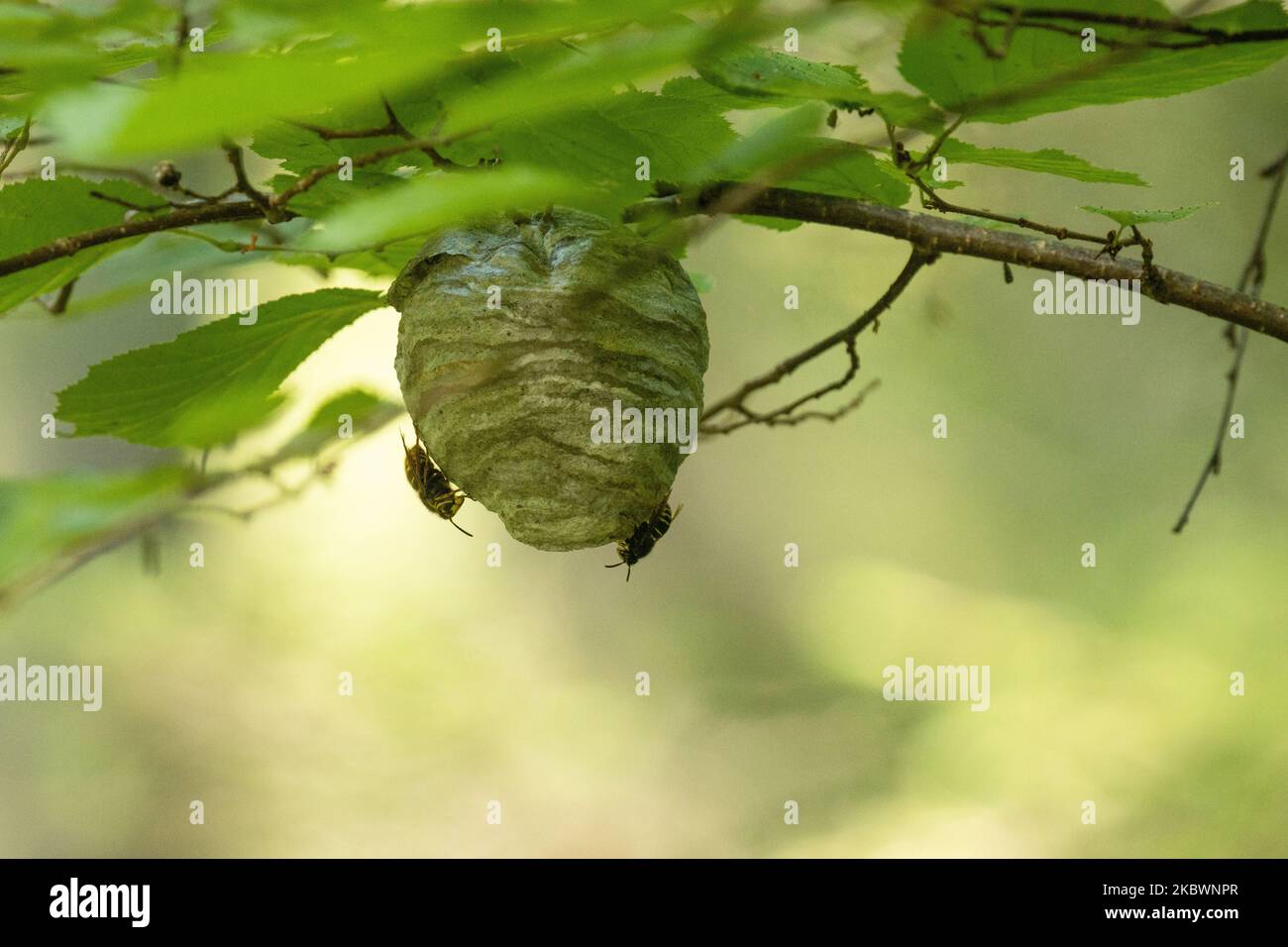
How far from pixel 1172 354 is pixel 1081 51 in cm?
398

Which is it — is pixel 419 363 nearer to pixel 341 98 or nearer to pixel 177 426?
pixel 177 426

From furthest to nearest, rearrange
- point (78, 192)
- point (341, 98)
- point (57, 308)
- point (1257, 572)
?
point (1257, 572)
point (57, 308)
point (78, 192)
point (341, 98)

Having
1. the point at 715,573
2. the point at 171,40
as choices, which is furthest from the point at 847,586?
the point at 171,40

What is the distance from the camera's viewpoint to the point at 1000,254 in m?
0.86

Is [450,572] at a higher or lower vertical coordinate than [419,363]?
lower

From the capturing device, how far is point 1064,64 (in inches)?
24.5

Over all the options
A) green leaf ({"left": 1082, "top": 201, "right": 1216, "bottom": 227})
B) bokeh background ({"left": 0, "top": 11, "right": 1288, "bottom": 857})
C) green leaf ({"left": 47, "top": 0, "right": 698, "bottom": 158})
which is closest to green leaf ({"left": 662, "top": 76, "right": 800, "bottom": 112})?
green leaf ({"left": 1082, "top": 201, "right": 1216, "bottom": 227})

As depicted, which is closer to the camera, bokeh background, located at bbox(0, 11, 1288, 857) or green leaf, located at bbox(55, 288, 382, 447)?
green leaf, located at bbox(55, 288, 382, 447)

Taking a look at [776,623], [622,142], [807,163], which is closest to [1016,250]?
[622,142]

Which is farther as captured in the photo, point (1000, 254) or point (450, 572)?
point (450, 572)

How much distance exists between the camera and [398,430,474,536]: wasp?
3.59ft

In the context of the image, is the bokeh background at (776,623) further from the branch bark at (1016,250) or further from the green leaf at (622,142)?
the green leaf at (622,142)

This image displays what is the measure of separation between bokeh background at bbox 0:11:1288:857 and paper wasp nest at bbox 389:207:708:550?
309cm

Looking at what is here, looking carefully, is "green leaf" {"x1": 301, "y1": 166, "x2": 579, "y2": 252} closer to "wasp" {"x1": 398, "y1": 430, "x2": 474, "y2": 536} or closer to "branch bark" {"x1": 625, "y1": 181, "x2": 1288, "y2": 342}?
"branch bark" {"x1": 625, "y1": 181, "x2": 1288, "y2": 342}
